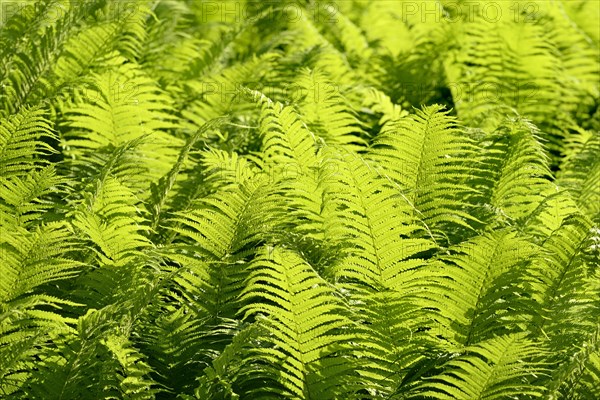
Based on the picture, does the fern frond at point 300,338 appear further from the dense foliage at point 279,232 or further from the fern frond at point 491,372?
the fern frond at point 491,372

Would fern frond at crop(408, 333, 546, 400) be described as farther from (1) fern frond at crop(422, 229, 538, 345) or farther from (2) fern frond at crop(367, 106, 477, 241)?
(2) fern frond at crop(367, 106, 477, 241)

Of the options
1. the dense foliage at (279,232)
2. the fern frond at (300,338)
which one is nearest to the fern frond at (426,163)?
the dense foliage at (279,232)

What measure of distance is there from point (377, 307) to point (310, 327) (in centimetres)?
21

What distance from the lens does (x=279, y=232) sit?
231 centimetres

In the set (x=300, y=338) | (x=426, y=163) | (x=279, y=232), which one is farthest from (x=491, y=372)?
(x=426, y=163)

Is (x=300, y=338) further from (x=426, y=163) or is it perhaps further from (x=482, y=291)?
(x=426, y=163)

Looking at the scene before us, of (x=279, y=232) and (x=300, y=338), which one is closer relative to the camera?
(x=300, y=338)

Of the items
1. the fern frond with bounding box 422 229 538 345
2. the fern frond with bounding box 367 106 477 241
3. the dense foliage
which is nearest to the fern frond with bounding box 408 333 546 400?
the dense foliage

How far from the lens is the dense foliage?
2.00 m

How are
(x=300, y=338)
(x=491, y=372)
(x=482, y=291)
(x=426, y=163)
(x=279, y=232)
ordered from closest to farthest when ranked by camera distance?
(x=491, y=372)
(x=300, y=338)
(x=482, y=291)
(x=279, y=232)
(x=426, y=163)

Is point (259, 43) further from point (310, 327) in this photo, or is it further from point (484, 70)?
point (310, 327)

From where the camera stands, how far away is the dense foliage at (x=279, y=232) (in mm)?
2002

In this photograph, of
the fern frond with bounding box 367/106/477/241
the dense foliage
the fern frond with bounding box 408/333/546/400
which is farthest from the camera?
the fern frond with bounding box 367/106/477/241

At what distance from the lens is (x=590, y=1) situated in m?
4.55
